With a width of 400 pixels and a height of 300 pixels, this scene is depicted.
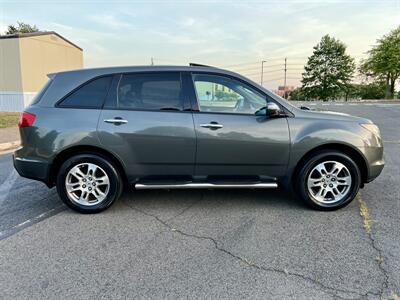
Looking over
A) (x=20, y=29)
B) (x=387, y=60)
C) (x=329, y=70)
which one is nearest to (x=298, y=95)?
(x=329, y=70)

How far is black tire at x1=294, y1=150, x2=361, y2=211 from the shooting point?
3.72 m

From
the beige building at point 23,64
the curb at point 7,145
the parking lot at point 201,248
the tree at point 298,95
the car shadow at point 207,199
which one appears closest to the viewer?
the parking lot at point 201,248

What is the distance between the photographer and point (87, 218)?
11.8 ft

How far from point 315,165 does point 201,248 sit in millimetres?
1818

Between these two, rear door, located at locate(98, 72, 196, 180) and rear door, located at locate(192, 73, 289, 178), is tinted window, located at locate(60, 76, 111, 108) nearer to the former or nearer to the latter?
rear door, located at locate(98, 72, 196, 180)

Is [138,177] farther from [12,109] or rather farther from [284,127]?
[12,109]

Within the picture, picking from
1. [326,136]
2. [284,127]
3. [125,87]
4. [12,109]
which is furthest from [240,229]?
[12,109]

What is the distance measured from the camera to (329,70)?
2351 inches

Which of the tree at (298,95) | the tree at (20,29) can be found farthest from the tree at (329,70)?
the tree at (20,29)

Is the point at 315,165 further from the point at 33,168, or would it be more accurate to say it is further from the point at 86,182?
the point at 33,168

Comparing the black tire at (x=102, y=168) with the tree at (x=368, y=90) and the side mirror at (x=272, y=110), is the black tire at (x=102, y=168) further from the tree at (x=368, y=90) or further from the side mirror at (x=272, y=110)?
the tree at (x=368, y=90)

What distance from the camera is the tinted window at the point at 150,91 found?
11.9ft

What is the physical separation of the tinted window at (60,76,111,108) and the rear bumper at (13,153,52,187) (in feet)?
2.51

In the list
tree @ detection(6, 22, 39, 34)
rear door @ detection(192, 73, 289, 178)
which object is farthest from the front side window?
tree @ detection(6, 22, 39, 34)
